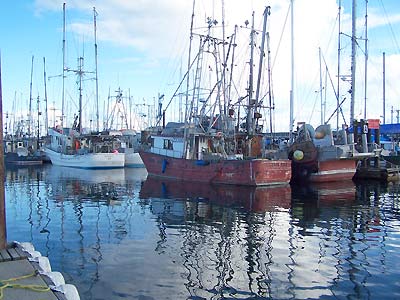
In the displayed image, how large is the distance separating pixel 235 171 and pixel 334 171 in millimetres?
8282

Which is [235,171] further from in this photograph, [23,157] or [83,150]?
[23,157]

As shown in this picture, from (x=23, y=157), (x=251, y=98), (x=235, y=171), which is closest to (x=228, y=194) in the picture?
(x=235, y=171)

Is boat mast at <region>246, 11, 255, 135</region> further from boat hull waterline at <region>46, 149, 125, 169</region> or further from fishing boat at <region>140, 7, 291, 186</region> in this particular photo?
boat hull waterline at <region>46, 149, 125, 169</region>

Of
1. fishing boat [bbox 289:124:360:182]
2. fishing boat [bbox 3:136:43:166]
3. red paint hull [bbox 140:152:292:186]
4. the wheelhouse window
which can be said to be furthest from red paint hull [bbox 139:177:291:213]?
fishing boat [bbox 3:136:43:166]

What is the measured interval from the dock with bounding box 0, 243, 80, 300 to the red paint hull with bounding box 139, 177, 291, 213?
11873mm

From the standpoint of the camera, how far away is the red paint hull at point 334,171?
28688 mm

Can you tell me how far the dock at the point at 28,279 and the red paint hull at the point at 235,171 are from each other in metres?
19.2

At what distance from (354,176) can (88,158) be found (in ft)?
88.4

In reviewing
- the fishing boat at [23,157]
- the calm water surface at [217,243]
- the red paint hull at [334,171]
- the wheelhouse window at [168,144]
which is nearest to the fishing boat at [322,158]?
the red paint hull at [334,171]

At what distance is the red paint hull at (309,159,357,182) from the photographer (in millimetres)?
28688

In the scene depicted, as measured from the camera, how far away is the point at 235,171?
25.4m

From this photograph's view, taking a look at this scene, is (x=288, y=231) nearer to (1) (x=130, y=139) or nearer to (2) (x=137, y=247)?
(2) (x=137, y=247)

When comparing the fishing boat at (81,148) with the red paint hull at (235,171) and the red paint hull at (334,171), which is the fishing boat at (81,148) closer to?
the red paint hull at (235,171)

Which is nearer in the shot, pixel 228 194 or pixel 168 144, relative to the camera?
pixel 228 194
